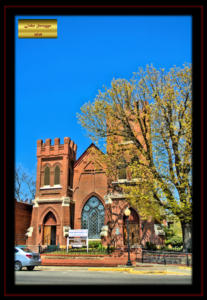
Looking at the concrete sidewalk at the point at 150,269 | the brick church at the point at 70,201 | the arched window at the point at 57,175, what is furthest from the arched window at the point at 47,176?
the concrete sidewalk at the point at 150,269

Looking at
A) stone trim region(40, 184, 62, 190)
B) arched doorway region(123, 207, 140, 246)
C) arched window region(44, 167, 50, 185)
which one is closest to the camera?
arched doorway region(123, 207, 140, 246)

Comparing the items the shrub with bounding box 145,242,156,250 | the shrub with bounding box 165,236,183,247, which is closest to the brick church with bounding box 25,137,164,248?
the shrub with bounding box 145,242,156,250

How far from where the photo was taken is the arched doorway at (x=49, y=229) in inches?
1228

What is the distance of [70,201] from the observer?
31.9 meters

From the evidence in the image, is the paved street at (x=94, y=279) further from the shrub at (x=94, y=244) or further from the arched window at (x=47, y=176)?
the arched window at (x=47, y=176)

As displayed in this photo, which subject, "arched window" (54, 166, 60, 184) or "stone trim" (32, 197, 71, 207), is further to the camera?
"arched window" (54, 166, 60, 184)

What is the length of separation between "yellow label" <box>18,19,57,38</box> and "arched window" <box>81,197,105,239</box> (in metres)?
28.7

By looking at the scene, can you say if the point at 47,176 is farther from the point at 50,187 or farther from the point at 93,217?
the point at 93,217

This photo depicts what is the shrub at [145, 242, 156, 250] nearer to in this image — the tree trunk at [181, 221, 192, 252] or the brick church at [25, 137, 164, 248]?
the brick church at [25, 137, 164, 248]

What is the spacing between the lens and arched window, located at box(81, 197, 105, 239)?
101 feet

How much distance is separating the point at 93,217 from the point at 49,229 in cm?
533

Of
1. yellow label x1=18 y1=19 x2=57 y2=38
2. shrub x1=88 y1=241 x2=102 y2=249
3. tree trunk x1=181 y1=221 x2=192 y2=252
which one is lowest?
shrub x1=88 y1=241 x2=102 y2=249
